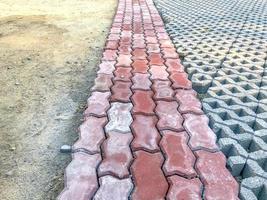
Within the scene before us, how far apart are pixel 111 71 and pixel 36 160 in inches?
58.1

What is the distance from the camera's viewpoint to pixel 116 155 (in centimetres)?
225

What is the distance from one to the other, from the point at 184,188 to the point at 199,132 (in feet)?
2.09

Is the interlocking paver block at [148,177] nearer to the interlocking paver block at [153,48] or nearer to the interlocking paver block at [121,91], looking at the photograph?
the interlocking paver block at [121,91]

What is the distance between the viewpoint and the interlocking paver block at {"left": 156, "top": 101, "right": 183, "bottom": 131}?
2.59m

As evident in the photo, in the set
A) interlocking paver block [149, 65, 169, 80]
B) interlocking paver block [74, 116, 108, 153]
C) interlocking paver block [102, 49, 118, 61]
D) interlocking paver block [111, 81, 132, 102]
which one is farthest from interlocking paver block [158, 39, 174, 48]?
interlocking paver block [74, 116, 108, 153]

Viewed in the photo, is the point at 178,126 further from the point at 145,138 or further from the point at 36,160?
the point at 36,160

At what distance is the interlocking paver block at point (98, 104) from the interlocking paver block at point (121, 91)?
0.07m

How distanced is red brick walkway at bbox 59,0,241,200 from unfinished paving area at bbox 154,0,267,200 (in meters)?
0.11

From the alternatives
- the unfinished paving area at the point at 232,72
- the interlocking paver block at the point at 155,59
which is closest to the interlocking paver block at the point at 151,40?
the unfinished paving area at the point at 232,72

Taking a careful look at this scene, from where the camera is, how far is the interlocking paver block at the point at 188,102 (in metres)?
2.83

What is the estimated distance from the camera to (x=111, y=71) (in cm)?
355

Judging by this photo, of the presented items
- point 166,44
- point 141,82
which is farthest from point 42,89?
point 166,44

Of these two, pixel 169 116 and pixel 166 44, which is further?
pixel 166 44

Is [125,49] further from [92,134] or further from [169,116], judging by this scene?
[92,134]
